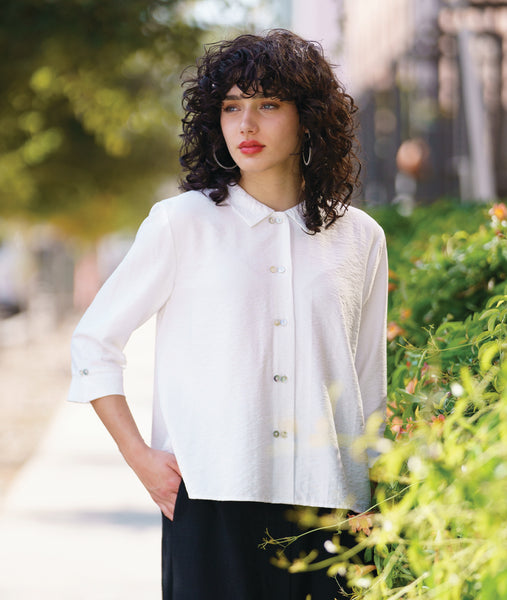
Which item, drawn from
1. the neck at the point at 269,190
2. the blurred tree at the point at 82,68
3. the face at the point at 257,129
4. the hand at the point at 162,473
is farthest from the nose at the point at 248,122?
the blurred tree at the point at 82,68

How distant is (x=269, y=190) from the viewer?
2133 mm

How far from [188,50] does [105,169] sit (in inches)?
386

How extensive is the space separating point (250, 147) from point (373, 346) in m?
0.54

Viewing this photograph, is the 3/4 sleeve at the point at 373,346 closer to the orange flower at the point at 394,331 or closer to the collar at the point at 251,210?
the collar at the point at 251,210

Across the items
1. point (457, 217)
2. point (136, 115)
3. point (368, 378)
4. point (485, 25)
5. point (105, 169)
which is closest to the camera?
point (368, 378)

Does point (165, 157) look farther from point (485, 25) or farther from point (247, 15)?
point (247, 15)

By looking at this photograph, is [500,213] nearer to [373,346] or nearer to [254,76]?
[373,346]

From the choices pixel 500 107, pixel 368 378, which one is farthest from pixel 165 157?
pixel 368 378

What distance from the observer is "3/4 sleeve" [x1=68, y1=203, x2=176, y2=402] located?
2.00 metres

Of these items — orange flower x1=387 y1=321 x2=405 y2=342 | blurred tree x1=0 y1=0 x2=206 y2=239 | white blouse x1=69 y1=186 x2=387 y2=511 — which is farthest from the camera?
blurred tree x1=0 y1=0 x2=206 y2=239

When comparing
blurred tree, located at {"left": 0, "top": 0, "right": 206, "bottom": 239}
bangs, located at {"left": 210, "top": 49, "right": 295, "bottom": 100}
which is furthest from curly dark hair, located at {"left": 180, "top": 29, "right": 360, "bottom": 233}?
blurred tree, located at {"left": 0, "top": 0, "right": 206, "bottom": 239}

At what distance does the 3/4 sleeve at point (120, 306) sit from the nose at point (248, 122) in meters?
0.24

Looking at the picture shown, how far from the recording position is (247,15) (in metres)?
5.84

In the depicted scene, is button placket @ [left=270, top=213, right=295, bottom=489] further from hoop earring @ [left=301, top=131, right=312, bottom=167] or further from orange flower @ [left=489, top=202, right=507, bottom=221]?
orange flower @ [left=489, top=202, right=507, bottom=221]
